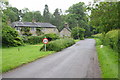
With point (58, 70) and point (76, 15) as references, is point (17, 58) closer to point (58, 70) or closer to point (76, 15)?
point (58, 70)

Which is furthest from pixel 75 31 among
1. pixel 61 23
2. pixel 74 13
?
pixel 61 23

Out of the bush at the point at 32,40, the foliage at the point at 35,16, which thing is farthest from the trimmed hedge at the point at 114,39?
the foliage at the point at 35,16

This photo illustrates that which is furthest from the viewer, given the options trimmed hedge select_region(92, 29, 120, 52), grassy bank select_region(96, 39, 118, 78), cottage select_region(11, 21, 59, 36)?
cottage select_region(11, 21, 59, 36)

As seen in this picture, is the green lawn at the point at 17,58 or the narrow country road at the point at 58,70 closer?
the narrow country road at the point at 58,70

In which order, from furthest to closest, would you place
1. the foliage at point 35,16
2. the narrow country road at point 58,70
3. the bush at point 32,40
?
the foliage at point 35,16, the bush at point 32,40, the narrow country road at point 58,70

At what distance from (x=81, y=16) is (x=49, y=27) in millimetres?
25020

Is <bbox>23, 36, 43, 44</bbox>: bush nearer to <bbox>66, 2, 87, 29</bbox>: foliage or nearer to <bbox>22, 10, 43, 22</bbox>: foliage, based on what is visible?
<bbox>66, 2, 87, 29</bbox>: foliage

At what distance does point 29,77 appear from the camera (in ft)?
22.7

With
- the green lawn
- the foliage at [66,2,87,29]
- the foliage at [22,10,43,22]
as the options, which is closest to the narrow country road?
the green lawn

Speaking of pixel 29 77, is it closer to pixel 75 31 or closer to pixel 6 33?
pixel 6 33

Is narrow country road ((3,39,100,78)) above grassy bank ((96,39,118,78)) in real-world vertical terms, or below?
below

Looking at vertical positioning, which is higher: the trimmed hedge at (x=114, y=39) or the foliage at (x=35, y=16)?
the foliage at (x=35, y=16)

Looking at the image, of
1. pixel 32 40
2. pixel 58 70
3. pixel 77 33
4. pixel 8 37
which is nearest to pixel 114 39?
pixel 58 70

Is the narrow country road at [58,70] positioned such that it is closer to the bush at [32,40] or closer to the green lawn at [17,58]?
the green lawn at [17,58]
